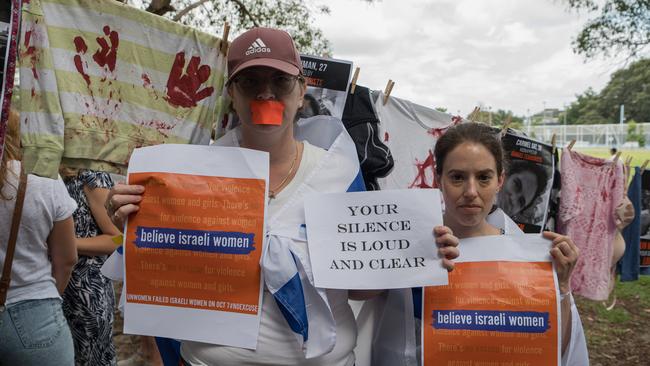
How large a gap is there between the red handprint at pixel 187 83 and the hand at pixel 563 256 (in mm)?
1435

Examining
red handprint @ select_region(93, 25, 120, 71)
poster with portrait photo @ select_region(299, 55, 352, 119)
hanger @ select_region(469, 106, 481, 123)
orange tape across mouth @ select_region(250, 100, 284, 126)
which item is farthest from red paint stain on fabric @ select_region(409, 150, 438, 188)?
red handprint @ select_region(93, 25, 120, 71)

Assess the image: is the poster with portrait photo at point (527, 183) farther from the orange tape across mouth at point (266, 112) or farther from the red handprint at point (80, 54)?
the red handprint at point (80, 54)

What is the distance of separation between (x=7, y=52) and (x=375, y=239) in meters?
1.23

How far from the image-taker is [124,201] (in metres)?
1.59

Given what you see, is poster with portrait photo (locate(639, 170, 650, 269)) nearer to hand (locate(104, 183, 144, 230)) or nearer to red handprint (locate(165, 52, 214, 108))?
red handprint (locate(165, 52, 214, 108))

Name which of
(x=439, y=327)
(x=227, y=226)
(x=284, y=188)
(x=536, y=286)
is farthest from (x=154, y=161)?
(x=536, y=286)

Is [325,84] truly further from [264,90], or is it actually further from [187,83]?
[264,90]

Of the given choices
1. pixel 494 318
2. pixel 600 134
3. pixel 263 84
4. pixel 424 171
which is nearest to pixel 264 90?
pixel 263 84

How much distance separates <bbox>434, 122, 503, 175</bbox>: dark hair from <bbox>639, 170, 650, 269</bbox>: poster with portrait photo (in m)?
3.29

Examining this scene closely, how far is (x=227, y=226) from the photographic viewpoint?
1610 millimetres

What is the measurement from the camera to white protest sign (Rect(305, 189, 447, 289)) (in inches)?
62.6

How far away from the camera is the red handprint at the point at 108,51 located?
1.76m

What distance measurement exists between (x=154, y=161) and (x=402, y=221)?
86 centimetres

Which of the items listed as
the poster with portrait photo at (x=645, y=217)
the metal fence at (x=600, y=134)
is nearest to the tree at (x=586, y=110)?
the metal fence at (x=600, y=134)
